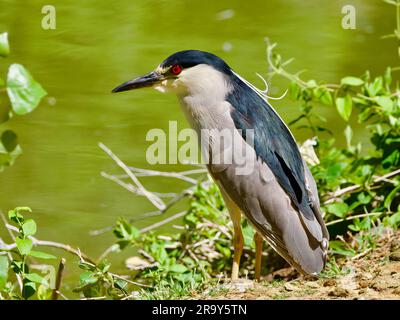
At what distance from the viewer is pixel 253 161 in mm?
4680

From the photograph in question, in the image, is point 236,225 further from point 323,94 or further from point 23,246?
point 23,246

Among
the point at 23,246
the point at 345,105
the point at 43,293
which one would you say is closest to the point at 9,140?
the point at 23,246

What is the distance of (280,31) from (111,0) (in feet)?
6.64

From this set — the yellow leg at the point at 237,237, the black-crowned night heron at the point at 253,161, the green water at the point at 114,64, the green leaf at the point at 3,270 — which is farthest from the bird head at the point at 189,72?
the green water at the point at 114,64

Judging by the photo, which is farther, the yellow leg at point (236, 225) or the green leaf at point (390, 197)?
the green leaf at point (390, 197)

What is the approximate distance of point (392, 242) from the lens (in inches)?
190

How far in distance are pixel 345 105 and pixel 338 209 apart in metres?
0.65

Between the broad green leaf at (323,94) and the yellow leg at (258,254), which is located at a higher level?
the broad green leaf at (323,94)

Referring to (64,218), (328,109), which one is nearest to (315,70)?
(328,109)

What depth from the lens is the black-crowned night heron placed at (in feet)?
15.1

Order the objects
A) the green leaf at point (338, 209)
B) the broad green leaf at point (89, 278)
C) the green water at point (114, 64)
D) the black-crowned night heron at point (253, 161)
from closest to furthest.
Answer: the broad green leaf at point (89, 278) < the black-crowned night heron at point (253, 161) < the green leaf at point (338, 209) < the green water at point (114, 64)

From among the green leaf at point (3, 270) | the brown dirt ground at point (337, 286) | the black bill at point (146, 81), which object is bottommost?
the brown dirt ground at point (337, 286)

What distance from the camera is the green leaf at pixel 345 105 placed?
210 inches

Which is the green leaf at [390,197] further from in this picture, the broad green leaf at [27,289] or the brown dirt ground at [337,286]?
the broad green leaf at [27,289]
